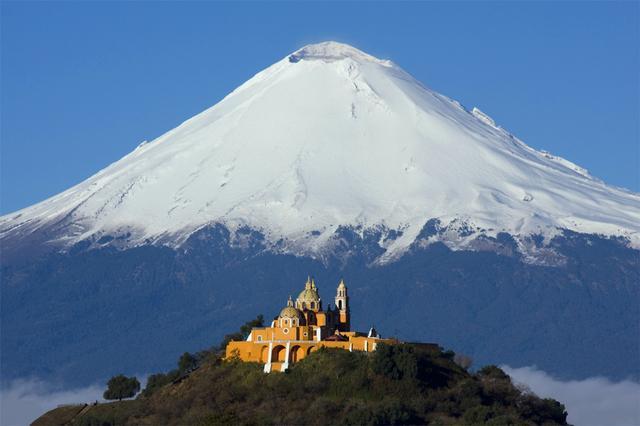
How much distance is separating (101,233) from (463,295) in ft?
94.4

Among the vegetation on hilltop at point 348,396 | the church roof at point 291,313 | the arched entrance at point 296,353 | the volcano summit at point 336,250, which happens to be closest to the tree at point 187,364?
the vegetation on hilltop at point 348,396

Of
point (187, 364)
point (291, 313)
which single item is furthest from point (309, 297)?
point (187, 364)

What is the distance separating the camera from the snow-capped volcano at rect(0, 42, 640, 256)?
180875 mm

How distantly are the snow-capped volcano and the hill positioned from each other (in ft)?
228

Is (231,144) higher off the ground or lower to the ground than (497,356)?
higher

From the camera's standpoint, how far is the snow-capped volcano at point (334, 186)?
180875 millimetres

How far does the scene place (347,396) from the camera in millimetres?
104062

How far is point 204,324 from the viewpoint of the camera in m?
173

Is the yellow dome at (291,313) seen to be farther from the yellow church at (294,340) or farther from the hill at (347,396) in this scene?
the hill at (347,396)

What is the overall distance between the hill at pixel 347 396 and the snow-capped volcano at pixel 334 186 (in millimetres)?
69588

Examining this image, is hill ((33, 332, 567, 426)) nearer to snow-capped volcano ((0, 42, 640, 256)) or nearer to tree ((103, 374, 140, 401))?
tree ((103, 374, 140, 401))

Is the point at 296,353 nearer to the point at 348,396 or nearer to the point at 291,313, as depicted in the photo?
the point at 291,313

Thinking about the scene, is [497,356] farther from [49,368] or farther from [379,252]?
[49,368]

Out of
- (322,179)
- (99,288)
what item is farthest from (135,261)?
(322,179)
